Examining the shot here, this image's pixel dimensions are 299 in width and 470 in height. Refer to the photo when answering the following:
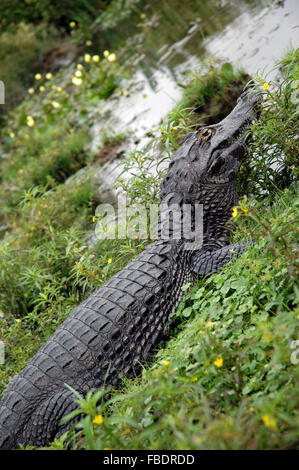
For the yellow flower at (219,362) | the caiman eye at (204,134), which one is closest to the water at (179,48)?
the caiman eye at (204,134)

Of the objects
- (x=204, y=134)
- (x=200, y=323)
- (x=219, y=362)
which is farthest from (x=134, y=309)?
(x=204, y=134)

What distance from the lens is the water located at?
5.48 meters

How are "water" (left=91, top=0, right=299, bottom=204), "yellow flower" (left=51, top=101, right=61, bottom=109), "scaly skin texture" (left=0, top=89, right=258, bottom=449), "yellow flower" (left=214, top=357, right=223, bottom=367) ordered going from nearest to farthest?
"yellow flower" (left=214, top=357, right=223, bottom=367), "scaly skin texture" (left=0, top=89, right=258, bottom=449), "water" (left=91, top=0, right=299, bottom=204), "yellow flower" (left=51, top=101, right=61, bottom=109)

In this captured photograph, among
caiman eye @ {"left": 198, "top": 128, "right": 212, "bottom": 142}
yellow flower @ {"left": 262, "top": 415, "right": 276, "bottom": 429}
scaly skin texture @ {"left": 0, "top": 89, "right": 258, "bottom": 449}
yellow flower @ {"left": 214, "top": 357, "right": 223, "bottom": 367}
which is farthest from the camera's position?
caiman eye @ {"left": 198, "top": 128, "right": 212, "bottom": 142}

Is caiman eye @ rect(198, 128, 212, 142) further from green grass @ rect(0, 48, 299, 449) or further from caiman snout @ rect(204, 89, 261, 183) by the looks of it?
green grass @ rect(0, 48, 299, 449)

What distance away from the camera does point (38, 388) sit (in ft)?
9.45

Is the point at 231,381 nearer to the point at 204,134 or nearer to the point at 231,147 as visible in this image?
the point at 231,147

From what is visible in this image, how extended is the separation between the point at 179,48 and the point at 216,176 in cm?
460

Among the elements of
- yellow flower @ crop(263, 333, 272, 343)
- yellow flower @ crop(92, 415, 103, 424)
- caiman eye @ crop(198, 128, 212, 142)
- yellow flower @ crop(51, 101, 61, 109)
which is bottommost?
yellow flower @ crop(263, 333, 272, 343)

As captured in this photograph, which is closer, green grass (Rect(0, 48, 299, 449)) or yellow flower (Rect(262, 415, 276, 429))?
yellow flower (Rect(262, 415, 276, 429))

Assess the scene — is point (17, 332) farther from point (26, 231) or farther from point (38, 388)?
point (26, 231)

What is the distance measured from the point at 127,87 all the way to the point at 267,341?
679cm

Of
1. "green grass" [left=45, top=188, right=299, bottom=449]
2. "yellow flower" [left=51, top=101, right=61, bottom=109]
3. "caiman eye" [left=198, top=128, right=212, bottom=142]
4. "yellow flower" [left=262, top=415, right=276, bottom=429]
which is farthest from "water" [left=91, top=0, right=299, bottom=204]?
"yellow flower" [left=262, top=415, right=276, bottom=429]
